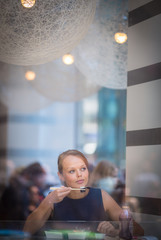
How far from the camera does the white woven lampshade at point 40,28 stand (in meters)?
1.87

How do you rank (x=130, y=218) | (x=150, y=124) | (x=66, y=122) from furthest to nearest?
(x=66, y=122) < (x=150, y=124) < (x=130, y=218)

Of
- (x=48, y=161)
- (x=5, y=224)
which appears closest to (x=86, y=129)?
(x=48, y=161)

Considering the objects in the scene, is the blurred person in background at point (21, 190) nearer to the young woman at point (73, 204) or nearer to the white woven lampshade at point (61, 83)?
the young woman at point (73, 204)

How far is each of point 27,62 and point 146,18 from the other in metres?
0.77

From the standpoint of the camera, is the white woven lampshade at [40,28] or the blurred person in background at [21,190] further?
the blurred person in background at [21,190]

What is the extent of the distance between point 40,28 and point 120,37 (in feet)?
1.71

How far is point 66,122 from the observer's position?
8.46 feet

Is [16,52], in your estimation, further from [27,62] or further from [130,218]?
[130,218]

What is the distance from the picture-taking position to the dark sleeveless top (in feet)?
6.19

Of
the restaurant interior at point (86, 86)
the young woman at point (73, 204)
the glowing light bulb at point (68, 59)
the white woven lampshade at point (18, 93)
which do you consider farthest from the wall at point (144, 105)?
the white woven lampshade at point (18, 93)

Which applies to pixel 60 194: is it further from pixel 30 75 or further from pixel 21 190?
pixel 30 75

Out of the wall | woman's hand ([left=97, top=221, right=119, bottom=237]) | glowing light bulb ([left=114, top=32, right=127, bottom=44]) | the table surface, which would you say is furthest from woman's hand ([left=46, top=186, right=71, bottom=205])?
glowing light bulb ([left=114, top=32, right=127, bottom=44])

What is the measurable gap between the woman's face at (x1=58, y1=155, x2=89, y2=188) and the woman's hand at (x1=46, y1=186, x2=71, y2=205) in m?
0.03

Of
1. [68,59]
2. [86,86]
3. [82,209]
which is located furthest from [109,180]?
[68,59]
